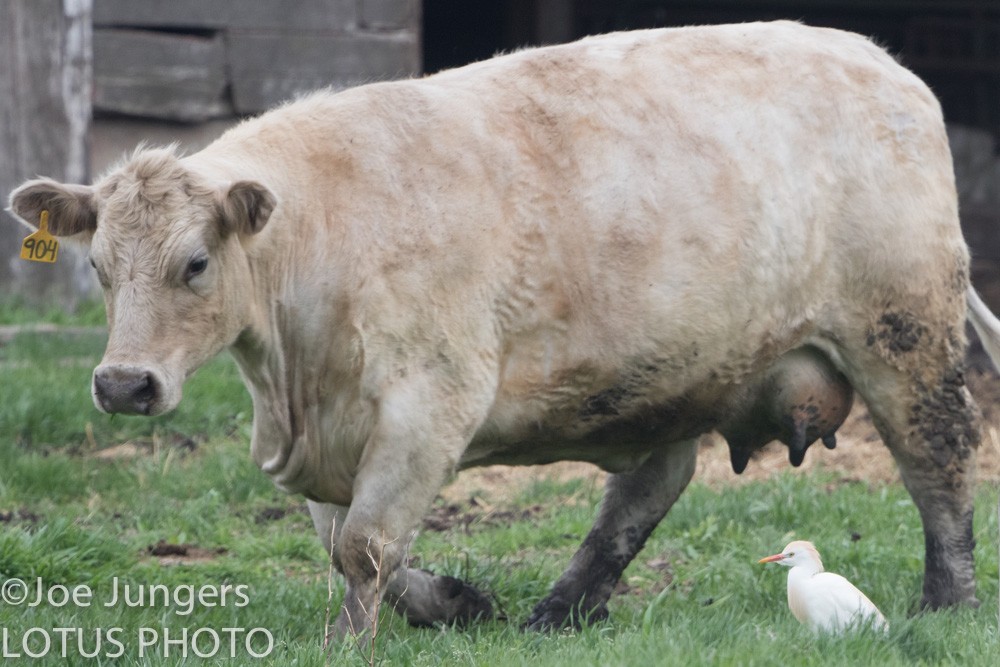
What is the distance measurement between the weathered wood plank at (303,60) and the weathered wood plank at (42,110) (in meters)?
1.22

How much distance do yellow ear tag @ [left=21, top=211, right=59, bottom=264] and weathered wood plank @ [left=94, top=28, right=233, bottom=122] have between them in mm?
5966

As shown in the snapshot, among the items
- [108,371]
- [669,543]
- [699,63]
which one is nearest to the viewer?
[108,371]

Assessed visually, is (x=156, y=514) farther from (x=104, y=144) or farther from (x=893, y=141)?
(x=104, y=144)

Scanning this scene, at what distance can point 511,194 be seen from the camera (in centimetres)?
485

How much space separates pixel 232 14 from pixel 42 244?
624cm

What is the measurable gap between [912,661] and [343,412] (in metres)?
1.86

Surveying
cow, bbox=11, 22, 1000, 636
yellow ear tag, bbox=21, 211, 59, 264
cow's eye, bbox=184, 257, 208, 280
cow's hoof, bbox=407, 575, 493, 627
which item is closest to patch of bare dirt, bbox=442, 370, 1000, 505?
cow, bbox=11, 22, 1000, 636

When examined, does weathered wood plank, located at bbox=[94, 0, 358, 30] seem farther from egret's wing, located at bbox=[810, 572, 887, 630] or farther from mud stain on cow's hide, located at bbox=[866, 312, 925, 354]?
egret's wing, located at bbox=[810, 572, 887, 630]

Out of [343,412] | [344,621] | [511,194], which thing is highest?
[511,194]

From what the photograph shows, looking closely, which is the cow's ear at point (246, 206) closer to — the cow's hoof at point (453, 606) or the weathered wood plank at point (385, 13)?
the cow's hoof at point (453, 606)

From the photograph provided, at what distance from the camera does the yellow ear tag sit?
468 centimetres

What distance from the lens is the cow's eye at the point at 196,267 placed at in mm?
4418

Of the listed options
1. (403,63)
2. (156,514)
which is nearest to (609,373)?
(156,514)

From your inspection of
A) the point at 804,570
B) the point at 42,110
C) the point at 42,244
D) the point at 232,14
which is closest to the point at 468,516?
the point at 804,570
